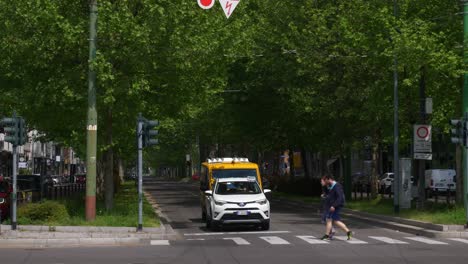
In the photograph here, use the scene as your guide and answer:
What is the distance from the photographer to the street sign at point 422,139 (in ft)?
97.7

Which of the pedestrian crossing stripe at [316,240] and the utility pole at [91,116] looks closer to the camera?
the pedestrian crossing stripe at [316,240]

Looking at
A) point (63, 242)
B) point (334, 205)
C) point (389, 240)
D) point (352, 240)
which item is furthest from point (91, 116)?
point (389, 240)

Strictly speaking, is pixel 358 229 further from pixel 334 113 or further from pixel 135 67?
pixel 334 113

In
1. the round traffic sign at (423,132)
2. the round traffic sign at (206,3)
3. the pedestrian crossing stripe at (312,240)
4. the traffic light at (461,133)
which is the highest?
the round traffic sign at (206,3)

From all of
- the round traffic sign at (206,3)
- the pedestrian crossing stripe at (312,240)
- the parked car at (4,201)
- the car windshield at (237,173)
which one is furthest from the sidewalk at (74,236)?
the round traffic sign at (206,3)

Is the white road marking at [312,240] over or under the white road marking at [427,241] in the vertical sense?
over

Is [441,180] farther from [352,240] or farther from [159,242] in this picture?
[159,242]

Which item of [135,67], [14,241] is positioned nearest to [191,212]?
[135,67]

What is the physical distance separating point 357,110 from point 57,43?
54.2ft

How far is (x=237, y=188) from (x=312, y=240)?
5.85 metres

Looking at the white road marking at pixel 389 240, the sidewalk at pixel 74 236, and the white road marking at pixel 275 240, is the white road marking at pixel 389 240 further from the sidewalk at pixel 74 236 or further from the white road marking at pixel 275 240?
the sidewalk at pixel 74 236

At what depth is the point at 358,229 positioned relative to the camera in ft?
85.3

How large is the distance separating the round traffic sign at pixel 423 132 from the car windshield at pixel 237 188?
661 centimetres

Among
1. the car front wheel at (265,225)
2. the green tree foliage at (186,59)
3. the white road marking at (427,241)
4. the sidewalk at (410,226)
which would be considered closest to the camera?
the white road marking at (427,241)
